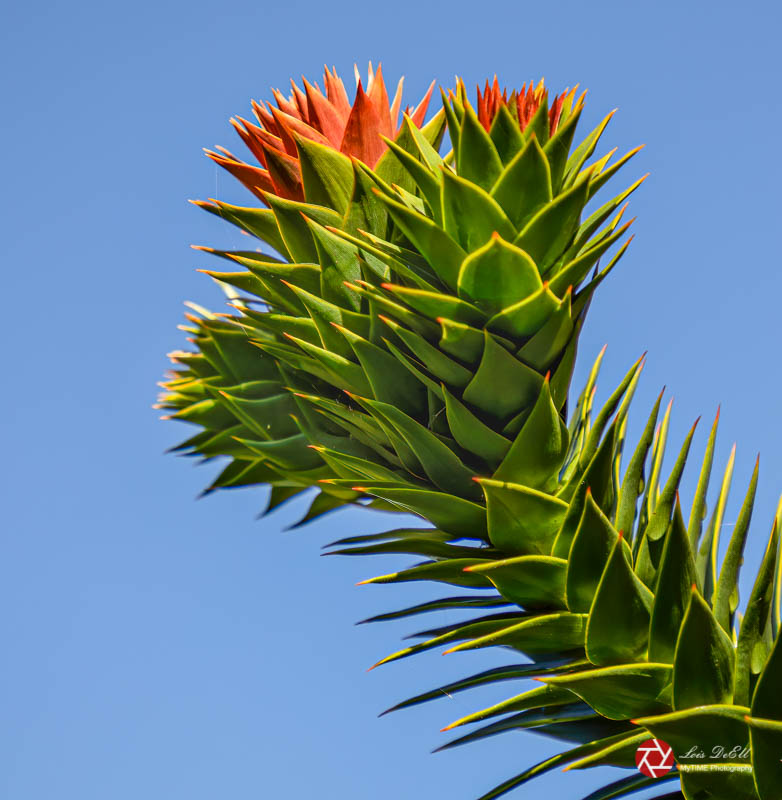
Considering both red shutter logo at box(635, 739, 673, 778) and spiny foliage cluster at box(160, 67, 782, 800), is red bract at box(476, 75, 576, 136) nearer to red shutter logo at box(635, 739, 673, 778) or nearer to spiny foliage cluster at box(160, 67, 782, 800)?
spiny foliage cluster at box(160, 67, 782, 800)

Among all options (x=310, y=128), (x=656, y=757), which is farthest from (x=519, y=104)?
(x=656, y=757)

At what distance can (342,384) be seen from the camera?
1461mm

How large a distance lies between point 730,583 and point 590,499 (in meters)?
0.28

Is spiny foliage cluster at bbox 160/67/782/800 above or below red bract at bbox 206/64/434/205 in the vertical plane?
below

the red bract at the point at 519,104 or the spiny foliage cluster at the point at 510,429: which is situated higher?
the red bract at the point at 519,104

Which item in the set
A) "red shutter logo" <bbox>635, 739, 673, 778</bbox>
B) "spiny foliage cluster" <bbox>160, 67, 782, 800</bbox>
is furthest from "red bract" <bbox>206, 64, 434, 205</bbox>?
"red shutter logo" <bbox>635, 739, 673, 778</bbox>

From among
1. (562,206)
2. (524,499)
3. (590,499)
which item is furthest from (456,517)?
(562,206)

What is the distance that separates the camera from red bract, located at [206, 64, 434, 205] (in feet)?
4.99

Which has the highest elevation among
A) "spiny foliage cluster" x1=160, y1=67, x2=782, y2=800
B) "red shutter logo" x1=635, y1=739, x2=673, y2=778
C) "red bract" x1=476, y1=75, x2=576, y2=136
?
"red bract" x1=476, y1=75, x2=576, y2=136

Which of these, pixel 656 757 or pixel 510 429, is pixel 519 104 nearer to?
pixel 510 429

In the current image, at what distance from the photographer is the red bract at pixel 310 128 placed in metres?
1.52

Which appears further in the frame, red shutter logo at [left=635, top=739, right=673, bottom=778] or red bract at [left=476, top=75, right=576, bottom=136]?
red bract at [left=476, top=75, right=576, bottom=136]

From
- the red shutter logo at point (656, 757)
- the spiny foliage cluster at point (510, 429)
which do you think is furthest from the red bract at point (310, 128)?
→ the red shutter logo at point (656, 757)

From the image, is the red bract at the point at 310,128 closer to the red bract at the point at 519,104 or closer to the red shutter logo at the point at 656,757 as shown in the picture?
the red bract at the point at 519,104
